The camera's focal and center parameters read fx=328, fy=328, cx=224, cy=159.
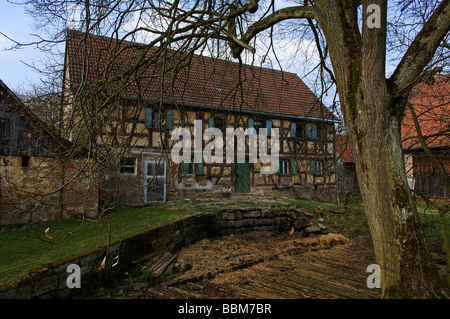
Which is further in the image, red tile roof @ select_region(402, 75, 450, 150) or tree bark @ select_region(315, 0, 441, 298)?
red tile roof @ select_region(402, 75, 450, 150)

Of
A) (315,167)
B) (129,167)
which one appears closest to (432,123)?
(315,167)

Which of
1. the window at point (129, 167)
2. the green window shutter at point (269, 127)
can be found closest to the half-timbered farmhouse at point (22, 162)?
the window at point (129, 167)

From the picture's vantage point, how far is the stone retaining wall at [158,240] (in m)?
4.07

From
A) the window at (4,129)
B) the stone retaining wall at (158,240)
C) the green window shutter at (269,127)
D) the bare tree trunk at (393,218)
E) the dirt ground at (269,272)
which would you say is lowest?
the dirt ground at (269,272)

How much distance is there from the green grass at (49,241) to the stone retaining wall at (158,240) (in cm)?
22

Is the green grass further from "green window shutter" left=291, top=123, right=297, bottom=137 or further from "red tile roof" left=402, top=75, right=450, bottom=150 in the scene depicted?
"green window shutter" left=291, top=123, right=297, bottom=137

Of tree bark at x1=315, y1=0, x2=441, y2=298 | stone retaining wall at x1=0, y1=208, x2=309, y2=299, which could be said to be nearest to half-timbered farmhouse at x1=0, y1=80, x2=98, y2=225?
stone retaining wall at x1=0, y1=208, x2=309, y2=299

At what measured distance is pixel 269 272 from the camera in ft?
19.7

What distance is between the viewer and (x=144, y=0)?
16.1 feet

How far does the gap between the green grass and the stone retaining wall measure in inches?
8.5

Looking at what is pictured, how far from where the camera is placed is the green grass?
15.3 ft

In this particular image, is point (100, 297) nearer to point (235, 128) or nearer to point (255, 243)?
point (255, 243)

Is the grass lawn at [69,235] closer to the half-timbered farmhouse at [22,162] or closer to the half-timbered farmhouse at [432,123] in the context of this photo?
the half-timbered farmhouse at [22,162]

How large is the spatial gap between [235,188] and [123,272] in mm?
9890
